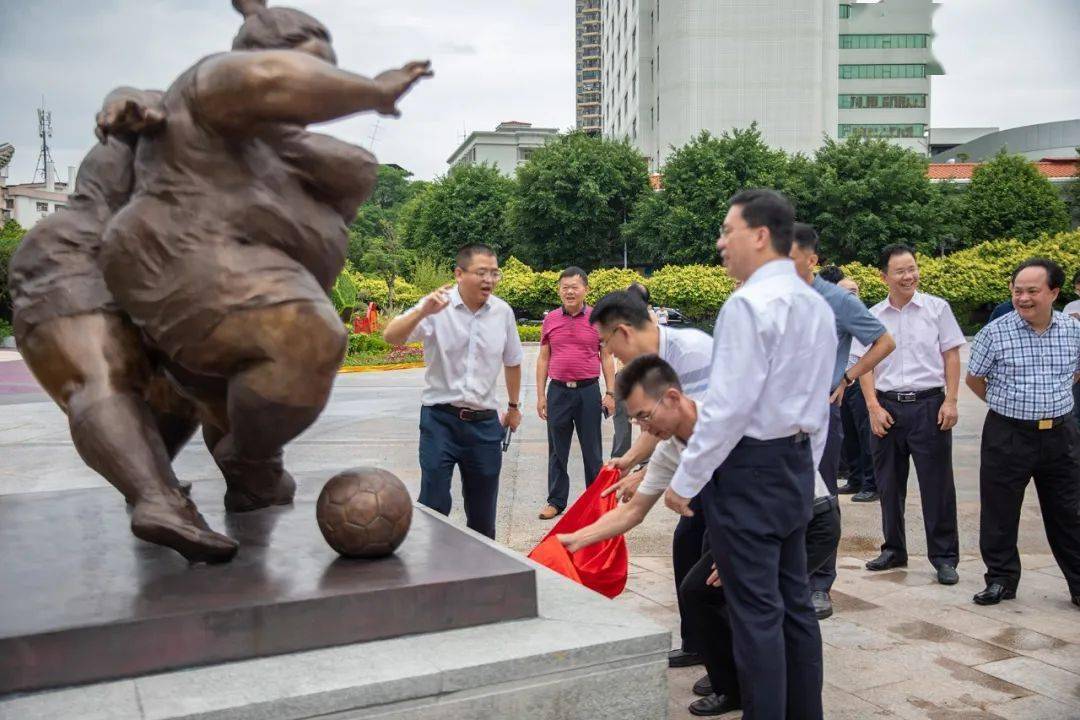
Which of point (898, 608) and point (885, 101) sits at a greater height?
point (885, 101)

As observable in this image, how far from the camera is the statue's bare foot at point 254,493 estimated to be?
391 centimetres

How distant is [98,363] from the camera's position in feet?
10.1

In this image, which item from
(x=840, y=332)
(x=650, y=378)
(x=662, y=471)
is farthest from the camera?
(x=840, y=332)

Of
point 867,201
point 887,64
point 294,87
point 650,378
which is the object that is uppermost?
point 887,64

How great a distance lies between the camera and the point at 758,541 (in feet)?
9.79

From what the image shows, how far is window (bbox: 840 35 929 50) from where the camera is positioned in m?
66.8

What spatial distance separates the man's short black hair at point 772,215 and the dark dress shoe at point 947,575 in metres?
2.93

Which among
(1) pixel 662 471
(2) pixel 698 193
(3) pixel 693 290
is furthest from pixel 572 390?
(2) pixel 698 193

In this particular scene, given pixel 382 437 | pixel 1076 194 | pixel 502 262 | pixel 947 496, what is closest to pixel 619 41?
pixel 502 262

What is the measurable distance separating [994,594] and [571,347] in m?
3.50

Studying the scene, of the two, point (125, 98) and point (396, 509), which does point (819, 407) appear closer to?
point (396, 509)

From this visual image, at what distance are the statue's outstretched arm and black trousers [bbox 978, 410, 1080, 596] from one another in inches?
146

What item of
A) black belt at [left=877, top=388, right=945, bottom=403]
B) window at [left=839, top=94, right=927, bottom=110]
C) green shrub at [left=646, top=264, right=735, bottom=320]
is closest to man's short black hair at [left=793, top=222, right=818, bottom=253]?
black belt at [left=877, top=388, right=945, bottom=403]

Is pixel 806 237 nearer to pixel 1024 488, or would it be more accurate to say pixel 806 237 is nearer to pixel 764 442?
pixel 1024 488
